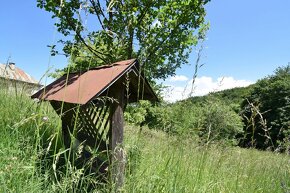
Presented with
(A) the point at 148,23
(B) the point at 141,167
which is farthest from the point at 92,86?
(A) the point at 148,23

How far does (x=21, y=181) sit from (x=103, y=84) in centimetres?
118

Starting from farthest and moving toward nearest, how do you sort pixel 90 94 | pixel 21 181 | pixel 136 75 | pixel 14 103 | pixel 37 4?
pixel 37 4, pixel 14 103, pixel 136 75, pixel 90 94, pixel 21 181

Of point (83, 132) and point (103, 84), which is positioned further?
point (83, 132)

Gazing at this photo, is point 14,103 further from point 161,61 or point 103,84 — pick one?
point 161,61

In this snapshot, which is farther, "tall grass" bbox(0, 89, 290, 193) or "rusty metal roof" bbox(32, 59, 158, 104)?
"rusty metal roof" bbox(32, 59, 158, 104)

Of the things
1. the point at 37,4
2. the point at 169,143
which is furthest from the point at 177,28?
the point at 169,143

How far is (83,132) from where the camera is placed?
164 inches

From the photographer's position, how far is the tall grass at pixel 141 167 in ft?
7.49

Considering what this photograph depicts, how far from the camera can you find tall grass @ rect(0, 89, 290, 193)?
7.49 ft

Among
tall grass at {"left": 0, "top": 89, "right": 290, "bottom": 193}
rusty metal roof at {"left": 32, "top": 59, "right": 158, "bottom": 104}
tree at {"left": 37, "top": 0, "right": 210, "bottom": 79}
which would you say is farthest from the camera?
tree at {"left": 37, "top": 0, "right": 210, "bottom": 79}

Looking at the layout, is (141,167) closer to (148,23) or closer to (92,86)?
(92,86)

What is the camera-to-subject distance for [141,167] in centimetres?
345

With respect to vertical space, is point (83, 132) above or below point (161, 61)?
below

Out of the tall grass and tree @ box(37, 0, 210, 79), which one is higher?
tree @ box(37, 0, 210, 79)
